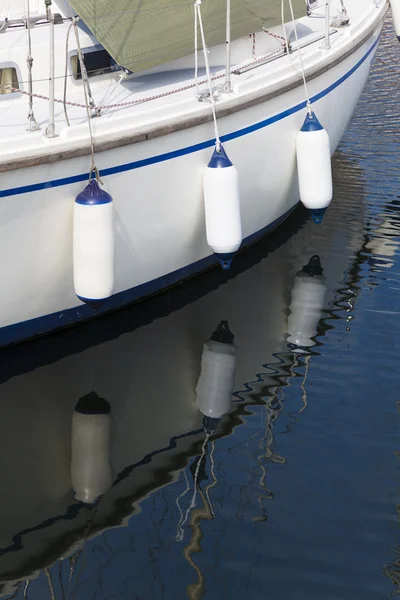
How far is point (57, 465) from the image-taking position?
209 inches

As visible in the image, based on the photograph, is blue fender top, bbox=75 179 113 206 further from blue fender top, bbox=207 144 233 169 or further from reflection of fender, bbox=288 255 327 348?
reflection of fender, bbox=288 255 327 348

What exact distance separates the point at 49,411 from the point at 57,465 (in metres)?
0.57

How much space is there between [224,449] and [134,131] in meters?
2.24

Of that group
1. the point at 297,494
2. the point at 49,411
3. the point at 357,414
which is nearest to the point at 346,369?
the point at 357,414

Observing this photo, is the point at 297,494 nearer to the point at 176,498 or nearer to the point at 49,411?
the point at 176,498

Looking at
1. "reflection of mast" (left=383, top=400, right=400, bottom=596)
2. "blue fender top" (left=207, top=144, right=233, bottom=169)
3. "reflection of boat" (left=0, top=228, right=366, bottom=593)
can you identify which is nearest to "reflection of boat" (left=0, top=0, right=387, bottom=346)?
"blue fender top" (left=207, top=144, right=233, bottom=169)

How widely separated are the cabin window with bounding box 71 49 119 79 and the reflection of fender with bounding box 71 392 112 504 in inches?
103

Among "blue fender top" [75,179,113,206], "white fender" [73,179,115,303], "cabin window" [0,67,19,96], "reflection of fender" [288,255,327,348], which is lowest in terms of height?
"reflection of fender" [288,255,327,348]

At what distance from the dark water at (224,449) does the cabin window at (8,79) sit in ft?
6.13

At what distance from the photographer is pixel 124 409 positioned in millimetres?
5828

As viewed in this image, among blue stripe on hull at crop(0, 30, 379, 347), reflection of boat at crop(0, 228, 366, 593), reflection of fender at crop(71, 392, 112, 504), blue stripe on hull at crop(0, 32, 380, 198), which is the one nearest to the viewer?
reflection of boat at crop(0, 228, 366, 593)

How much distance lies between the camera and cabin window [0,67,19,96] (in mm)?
6676

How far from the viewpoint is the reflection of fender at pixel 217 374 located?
5875 millimetres

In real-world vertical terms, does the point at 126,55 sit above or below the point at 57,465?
above
